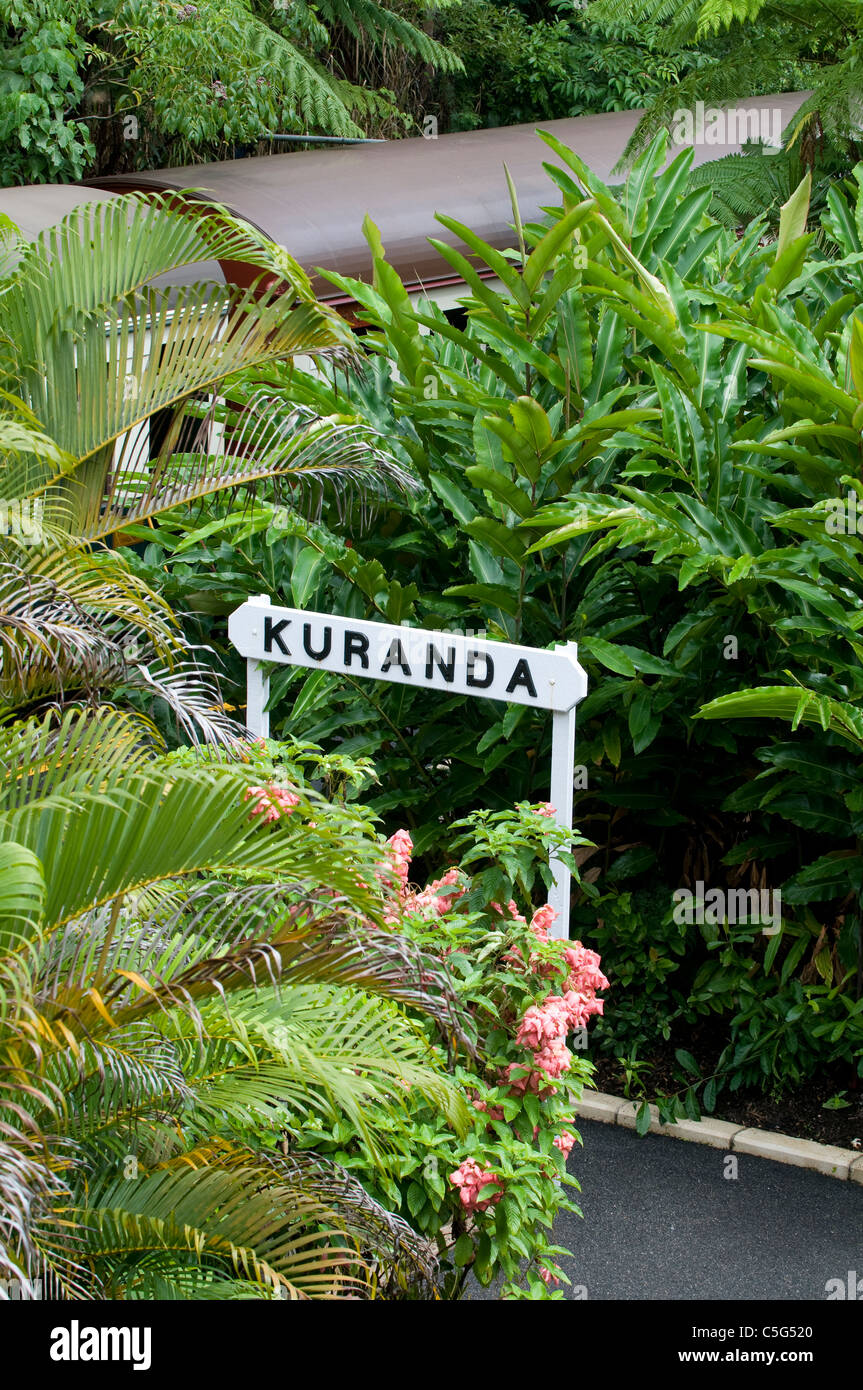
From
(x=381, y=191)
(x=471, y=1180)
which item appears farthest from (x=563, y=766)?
(x=381, y=191)

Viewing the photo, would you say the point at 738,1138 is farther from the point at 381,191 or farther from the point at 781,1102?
the point at 381,191

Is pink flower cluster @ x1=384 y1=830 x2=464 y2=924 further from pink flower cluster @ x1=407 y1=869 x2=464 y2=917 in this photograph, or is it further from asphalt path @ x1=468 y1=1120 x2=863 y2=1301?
asphalt path @ x1=468 y1=1120 x2=863 y2=1301

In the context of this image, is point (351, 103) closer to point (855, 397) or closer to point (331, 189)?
point (331, 189)

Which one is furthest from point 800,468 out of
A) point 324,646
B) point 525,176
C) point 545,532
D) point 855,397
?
point 525,176

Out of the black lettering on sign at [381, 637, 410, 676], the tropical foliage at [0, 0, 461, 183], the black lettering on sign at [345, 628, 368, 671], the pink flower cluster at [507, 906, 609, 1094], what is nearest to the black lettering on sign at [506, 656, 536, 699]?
the black lettering on sign at [381, 637, 410, 676]

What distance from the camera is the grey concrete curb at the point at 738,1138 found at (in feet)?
15.1

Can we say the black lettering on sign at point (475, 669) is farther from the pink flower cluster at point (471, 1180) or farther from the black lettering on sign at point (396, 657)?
the pink flower cluster at point (471, 1180)

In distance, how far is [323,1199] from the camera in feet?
9.89

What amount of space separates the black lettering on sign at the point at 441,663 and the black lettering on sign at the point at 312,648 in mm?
367

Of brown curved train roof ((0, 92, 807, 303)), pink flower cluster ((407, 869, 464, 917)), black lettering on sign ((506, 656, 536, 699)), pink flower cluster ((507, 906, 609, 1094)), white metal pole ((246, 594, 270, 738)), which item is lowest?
pink flower cluster ((507, 906, 609, 1094))

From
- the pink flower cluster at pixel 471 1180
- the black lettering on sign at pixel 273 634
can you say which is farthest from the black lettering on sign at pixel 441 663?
the pink flower cluster at pixel 471 1180

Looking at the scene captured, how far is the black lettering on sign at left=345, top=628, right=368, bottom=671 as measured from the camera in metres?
4.76

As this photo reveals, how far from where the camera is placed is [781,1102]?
16.3ft

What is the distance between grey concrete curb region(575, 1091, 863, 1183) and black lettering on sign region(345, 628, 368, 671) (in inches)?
60.6
